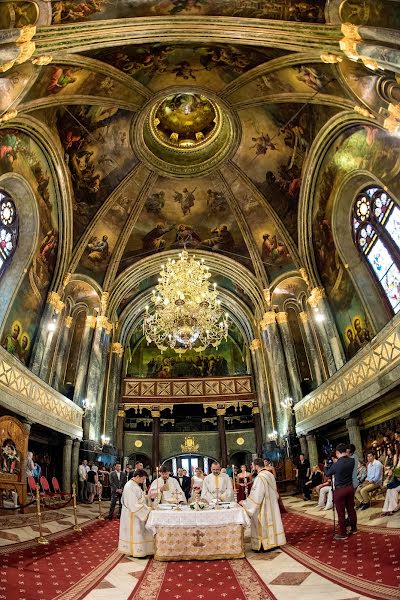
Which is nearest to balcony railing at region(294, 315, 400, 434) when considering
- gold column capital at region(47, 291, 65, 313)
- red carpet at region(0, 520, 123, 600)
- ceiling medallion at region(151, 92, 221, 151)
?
red carpet at region(0, 520, 123, 600)

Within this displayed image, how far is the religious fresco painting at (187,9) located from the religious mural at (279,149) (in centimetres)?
424

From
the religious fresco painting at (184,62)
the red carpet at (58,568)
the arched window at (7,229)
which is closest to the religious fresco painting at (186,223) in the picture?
the religious fresco painting at (184,62)

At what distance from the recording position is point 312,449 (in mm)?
15844

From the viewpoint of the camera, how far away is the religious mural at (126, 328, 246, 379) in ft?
85.7

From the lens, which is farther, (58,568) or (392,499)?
(392,499)

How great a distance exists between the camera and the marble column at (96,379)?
1738cm

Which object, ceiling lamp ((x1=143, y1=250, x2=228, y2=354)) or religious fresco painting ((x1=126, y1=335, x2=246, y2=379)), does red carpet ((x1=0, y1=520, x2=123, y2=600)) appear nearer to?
ceiling lamp ((x1=143, y1=250, x2=228, y2=354))

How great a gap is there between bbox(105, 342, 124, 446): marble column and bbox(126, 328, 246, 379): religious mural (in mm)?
4778

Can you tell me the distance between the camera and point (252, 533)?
20.2 feet

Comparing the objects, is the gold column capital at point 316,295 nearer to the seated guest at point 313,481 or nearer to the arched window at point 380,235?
the arched window at point 380,235

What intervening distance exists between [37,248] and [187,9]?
8819 mm

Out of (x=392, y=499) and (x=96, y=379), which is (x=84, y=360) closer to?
(x=96, y=379)

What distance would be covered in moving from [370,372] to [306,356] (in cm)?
726

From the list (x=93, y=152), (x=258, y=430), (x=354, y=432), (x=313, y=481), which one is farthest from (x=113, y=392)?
(x=354, y=432)
